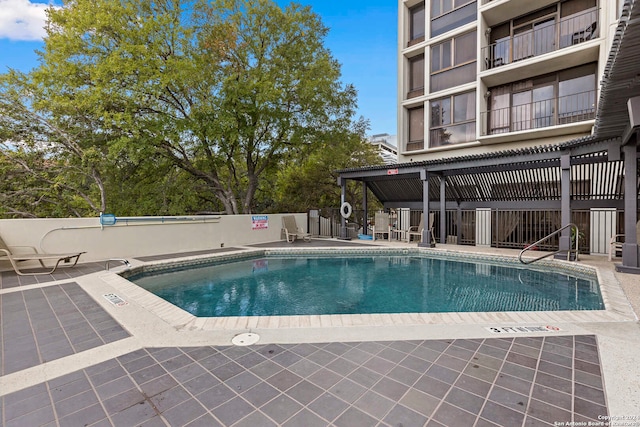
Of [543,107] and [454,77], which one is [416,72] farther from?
[543,107]

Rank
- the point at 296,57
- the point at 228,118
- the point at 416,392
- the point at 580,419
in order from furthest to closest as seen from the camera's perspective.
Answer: the point at 296,57, the point at 228,118, the point at 416,392, the point at 580,419

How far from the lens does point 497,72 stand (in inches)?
434

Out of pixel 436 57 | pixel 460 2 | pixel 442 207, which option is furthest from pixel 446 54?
pixel 442 207

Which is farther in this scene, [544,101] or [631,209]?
[544,101]

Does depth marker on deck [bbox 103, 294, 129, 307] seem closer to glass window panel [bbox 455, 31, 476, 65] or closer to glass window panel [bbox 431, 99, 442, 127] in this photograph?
glass window panel [bbox 431, 99, 442, 127]

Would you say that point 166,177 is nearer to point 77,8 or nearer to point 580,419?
point 77,8

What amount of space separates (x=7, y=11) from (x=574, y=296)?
60.7 ft

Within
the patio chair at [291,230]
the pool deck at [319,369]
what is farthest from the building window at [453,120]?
the pool deck at [319,369]

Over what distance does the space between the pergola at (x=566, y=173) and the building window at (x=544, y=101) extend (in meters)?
1.73

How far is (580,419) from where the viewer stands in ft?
6.33

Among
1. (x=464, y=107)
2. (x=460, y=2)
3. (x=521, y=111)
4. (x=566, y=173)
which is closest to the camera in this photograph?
(x=566, y=173)

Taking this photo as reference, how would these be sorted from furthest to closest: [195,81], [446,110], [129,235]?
[446,110]
[195,81]
[129,235]

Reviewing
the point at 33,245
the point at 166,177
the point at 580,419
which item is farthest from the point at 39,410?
the point at 166,177

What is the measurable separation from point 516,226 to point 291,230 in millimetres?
8589
